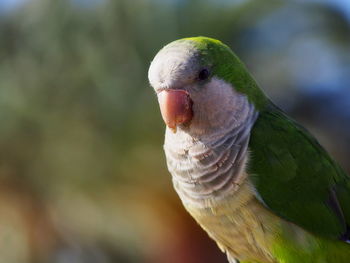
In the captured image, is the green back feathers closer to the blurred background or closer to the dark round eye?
the dark round eye

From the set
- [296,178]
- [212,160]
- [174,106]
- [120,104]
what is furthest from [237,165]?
[120,104]

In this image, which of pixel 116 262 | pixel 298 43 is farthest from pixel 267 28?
pixel 116 262

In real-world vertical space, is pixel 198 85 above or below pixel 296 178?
above

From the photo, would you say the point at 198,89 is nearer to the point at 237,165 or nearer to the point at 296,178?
the point at 237,165

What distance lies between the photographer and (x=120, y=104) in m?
8.63

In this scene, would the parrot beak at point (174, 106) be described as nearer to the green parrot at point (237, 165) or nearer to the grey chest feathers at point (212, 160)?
the green parrot at point (237, 165)

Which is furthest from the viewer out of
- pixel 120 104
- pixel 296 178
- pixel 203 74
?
pixel 120 104

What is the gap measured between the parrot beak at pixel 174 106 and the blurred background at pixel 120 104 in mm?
5670

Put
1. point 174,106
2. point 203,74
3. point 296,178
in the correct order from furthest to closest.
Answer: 1. point 296,178
2. point 203,74
3. point 174,106

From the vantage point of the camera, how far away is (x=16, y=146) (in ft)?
30.8

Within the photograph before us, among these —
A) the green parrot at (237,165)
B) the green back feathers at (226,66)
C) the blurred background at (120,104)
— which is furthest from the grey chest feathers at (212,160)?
the blurred background at (120,104)

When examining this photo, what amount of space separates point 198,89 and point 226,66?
7.6 inches

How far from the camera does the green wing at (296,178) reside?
267 cm

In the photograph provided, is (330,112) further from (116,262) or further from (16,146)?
(16,146)
